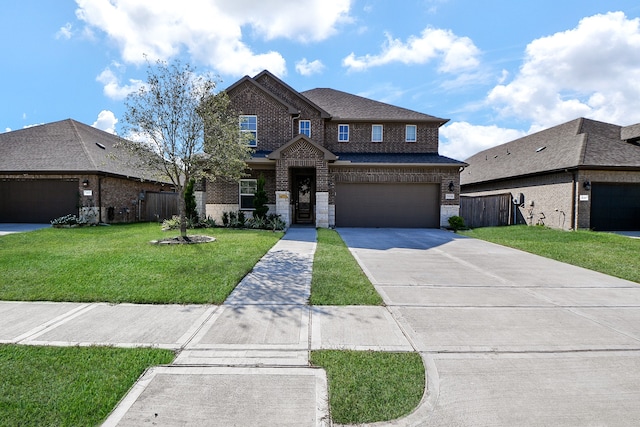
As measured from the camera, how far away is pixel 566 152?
1634 cm

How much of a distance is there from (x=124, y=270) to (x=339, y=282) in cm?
434

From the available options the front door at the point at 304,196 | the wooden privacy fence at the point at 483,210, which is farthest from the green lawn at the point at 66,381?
the wooden privacy fence at the point at 483,210

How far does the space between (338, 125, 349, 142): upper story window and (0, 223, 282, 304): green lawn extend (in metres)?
9.95

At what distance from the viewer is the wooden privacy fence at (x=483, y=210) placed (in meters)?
17.9

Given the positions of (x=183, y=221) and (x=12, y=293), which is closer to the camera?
(x=12, y=293)

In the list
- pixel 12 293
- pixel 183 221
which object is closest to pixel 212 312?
pixel 12 293

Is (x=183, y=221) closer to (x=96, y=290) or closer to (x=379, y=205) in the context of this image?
(x=96, y=290)

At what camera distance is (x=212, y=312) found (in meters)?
4.39

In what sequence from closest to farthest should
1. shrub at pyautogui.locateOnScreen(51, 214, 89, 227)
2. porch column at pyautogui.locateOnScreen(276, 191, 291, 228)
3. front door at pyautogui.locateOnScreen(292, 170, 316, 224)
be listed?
shrub at pyautogui.locateOnScreen(51, 214, 89, 227), porch column at pyautogui.locateOnScreen(276, 191, 291, 228), front door at pyautogui.locateOnScreen(292, 170, 316, 224)

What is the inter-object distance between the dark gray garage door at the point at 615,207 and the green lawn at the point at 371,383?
17384mm

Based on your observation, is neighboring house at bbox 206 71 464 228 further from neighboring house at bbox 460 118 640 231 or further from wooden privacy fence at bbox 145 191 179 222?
wooden privacy fence at bbox 145 191 179 222

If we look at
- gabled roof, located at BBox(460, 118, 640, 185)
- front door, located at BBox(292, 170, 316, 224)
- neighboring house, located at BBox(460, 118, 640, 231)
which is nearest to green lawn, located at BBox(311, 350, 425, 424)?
front door, located at BBox(292, 170, 316, 224)

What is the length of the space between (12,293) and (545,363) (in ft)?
24.2

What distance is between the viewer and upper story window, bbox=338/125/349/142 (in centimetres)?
1830
